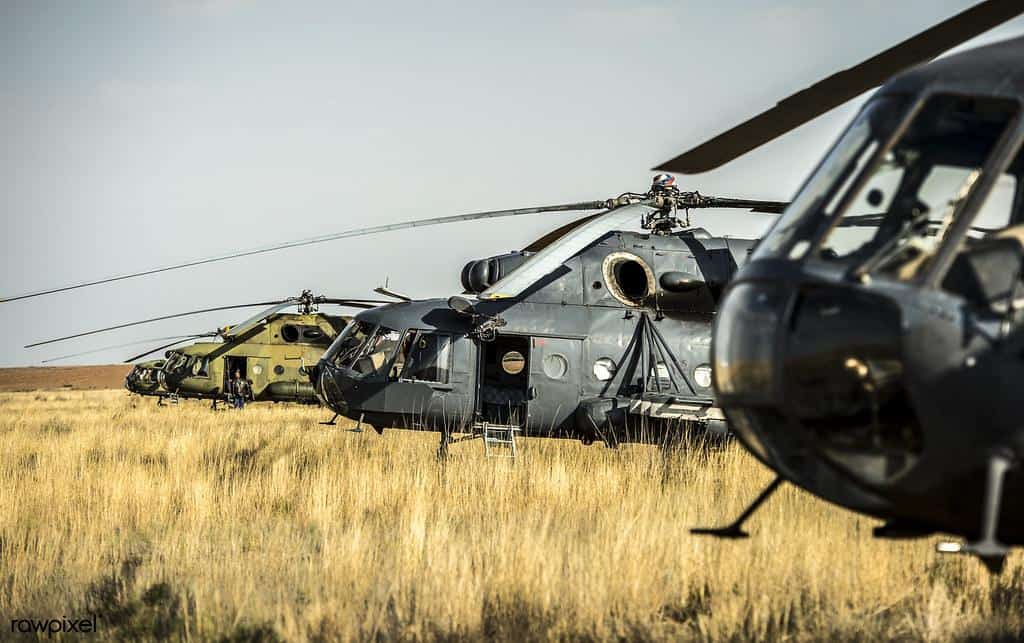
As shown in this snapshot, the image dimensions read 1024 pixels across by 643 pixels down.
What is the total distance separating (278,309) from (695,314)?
47.0ft

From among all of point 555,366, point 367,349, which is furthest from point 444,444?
point 555,366

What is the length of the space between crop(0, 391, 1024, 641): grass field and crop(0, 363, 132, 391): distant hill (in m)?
77.6

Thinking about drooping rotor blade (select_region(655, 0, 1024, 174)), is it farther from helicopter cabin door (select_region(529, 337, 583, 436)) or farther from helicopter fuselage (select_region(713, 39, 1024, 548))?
helicopter cabin door (select_region(529, 337, 583, 436))

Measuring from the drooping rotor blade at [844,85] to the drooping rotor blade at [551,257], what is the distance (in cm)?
468

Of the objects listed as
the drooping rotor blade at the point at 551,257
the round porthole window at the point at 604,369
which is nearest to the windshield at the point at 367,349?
the round porthole window at the point at 604,369

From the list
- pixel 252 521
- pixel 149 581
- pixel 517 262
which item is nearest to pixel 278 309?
pixel 517 262

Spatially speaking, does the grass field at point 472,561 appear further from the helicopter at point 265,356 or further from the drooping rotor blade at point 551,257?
the helicopter at point 265,356

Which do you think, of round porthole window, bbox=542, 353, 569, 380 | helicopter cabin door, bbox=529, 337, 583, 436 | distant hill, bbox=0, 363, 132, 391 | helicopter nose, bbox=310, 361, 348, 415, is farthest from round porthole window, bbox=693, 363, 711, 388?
distant hill, bbox=0, 363, 132, 391

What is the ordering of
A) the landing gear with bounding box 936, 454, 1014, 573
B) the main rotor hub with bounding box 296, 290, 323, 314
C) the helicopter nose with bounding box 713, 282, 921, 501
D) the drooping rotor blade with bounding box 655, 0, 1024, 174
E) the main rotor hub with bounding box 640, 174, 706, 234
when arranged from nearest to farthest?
the landing gear with bounding box 936, 454, 1014, 573 < the helicopter nose with bounding box 713, 282, 921, 501 < the drooping rotor blade with bounding box 655, 0, 1024, 174 < the main rotor hub with bounding box 640, 174, 706, 234 < the main rotor hub with bounding box 296, 290, 323, 314

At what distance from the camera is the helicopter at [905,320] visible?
3184 mm

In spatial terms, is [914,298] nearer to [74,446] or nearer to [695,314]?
[695,314]

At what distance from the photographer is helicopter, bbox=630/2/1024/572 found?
3184 millimetres

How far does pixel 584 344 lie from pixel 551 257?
1830 millimetres

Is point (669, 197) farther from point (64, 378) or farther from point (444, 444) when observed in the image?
point (64, 378)
